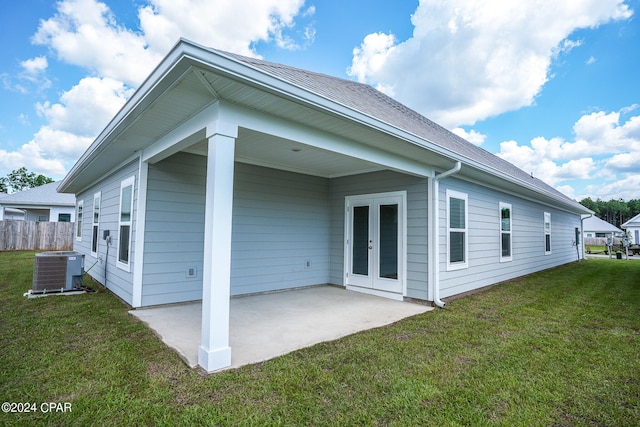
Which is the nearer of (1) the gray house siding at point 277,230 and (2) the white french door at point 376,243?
(1) the gray house siding at point 277,230

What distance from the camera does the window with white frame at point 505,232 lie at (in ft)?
25.1

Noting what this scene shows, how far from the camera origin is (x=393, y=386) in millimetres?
2424

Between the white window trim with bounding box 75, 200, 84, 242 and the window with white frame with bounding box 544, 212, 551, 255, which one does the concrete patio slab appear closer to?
the white window trim with bounding box 75, 200, 84, 242

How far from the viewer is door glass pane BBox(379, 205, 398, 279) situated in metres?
5.85

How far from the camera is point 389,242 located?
5.92 m

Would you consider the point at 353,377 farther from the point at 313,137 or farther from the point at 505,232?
the point at 505,232

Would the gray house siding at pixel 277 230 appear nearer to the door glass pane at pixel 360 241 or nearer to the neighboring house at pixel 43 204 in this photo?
the door glass pane at pixel 360 241

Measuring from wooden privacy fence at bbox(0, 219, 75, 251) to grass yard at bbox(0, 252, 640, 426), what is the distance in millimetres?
12992

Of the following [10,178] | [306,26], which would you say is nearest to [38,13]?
[306,26]

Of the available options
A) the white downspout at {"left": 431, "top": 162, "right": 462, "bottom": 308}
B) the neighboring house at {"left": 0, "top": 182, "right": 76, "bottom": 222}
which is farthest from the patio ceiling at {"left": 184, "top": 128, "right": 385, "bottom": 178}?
the neighboring house at {"left": 0, "top": 182, "right": 76, "bottom": 222}

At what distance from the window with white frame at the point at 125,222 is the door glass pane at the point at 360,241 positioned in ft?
13.1

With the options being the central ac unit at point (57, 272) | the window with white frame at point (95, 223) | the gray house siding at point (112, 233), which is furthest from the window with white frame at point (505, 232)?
the window with white frame at point (95, 223)

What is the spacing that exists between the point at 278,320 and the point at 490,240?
5.38 meters

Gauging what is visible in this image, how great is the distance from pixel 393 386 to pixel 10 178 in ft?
168
